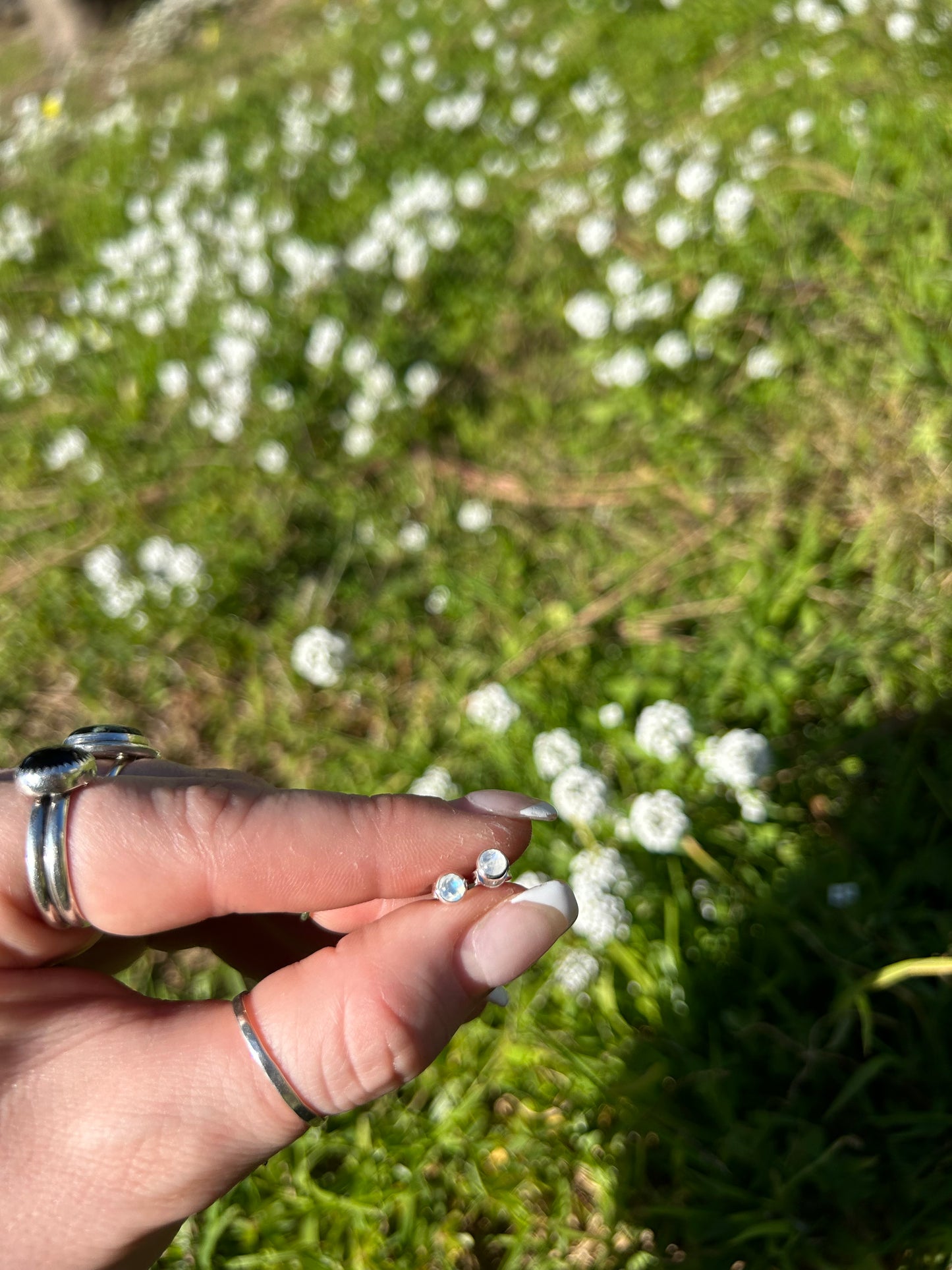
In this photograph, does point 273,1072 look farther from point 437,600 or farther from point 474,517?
point 474,517

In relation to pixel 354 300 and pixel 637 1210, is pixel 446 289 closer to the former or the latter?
pixel 354 300

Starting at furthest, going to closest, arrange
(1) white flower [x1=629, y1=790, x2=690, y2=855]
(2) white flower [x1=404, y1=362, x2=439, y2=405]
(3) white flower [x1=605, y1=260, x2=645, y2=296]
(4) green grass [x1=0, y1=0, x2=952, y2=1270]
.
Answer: (2) white flower [x1=404, y1=362, x2=439, y2=405] < (3) white flower [x1=605, y1=260, x2=645, y2=296] < (1) white flower [x1=629, y1=790, x2=690, y2=855] < (4) green grass [x1=0, y1=0, x2=952, y2=1270]

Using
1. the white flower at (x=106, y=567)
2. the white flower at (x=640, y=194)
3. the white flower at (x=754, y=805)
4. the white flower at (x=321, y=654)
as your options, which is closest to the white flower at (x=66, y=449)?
the white flower at (x=106, y=567)

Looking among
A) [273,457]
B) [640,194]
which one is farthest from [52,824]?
[640,194]

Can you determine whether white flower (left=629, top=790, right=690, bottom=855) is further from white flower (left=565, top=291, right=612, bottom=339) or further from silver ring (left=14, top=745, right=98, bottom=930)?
white flower (left=565, top=291, right=612, bottom=339)

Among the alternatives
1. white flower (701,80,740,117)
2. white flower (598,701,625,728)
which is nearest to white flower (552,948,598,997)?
white flower (598,701,625,728)

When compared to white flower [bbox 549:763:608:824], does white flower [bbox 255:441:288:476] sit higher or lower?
higher

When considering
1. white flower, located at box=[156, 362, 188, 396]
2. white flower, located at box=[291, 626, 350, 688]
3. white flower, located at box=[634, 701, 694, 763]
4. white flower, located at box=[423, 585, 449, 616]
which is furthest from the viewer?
white flower, located at box=[156, 362, 188, 396]

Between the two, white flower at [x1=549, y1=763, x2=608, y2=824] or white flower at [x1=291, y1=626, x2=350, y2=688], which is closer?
white flower at [x1=549, y1=763, x2=608, y2=824]
